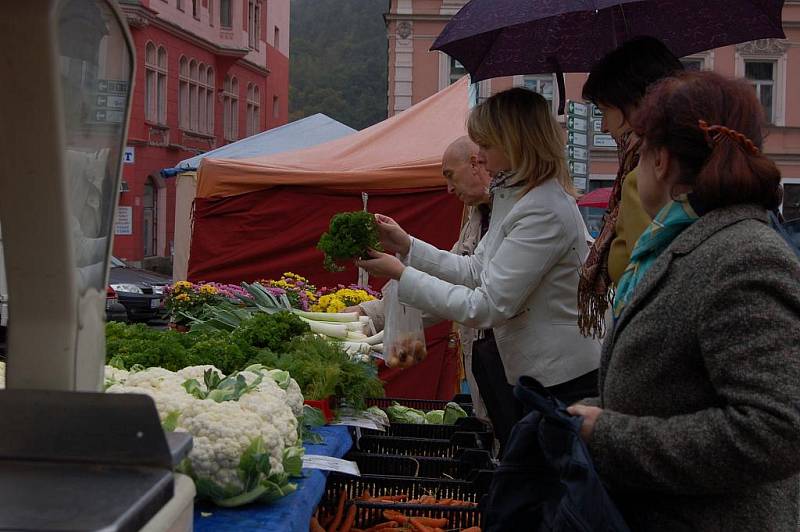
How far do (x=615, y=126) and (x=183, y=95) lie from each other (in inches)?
1167

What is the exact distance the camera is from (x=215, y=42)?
33281 mm

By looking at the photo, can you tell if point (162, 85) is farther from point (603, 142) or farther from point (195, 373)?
point (195, 373)

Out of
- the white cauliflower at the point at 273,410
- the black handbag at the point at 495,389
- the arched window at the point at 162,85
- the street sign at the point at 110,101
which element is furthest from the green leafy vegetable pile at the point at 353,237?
the arched window at the point at 162,85

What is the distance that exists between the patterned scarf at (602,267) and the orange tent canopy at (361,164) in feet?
20.5

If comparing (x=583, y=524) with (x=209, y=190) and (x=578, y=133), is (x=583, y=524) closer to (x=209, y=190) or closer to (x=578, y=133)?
(x=209, y=190)

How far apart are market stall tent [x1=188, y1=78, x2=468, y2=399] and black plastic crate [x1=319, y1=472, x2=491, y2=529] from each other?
5.83 meters

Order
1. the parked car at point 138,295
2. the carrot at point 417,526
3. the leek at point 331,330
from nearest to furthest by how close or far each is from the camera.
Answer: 1. the carrot at point 417,526
2. the leek at point 331,330
3. the parked car at point 138,295

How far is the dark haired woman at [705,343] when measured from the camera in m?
1.65

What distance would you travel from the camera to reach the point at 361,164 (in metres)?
9.52

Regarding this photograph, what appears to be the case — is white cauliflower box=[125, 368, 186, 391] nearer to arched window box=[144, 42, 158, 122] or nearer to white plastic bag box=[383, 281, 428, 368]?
white plastic bag box=[383, 281, 428, 368]

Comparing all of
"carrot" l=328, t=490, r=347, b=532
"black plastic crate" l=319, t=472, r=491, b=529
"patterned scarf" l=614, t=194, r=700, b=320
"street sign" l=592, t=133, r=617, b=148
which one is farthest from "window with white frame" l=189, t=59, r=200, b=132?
"patterned scarf" l=614, t=194, r=700, b=320

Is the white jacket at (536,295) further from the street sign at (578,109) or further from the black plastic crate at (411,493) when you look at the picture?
the street sign at (578,109)

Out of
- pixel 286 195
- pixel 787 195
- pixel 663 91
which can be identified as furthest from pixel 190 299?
pixel 787 195

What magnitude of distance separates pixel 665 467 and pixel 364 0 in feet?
221
